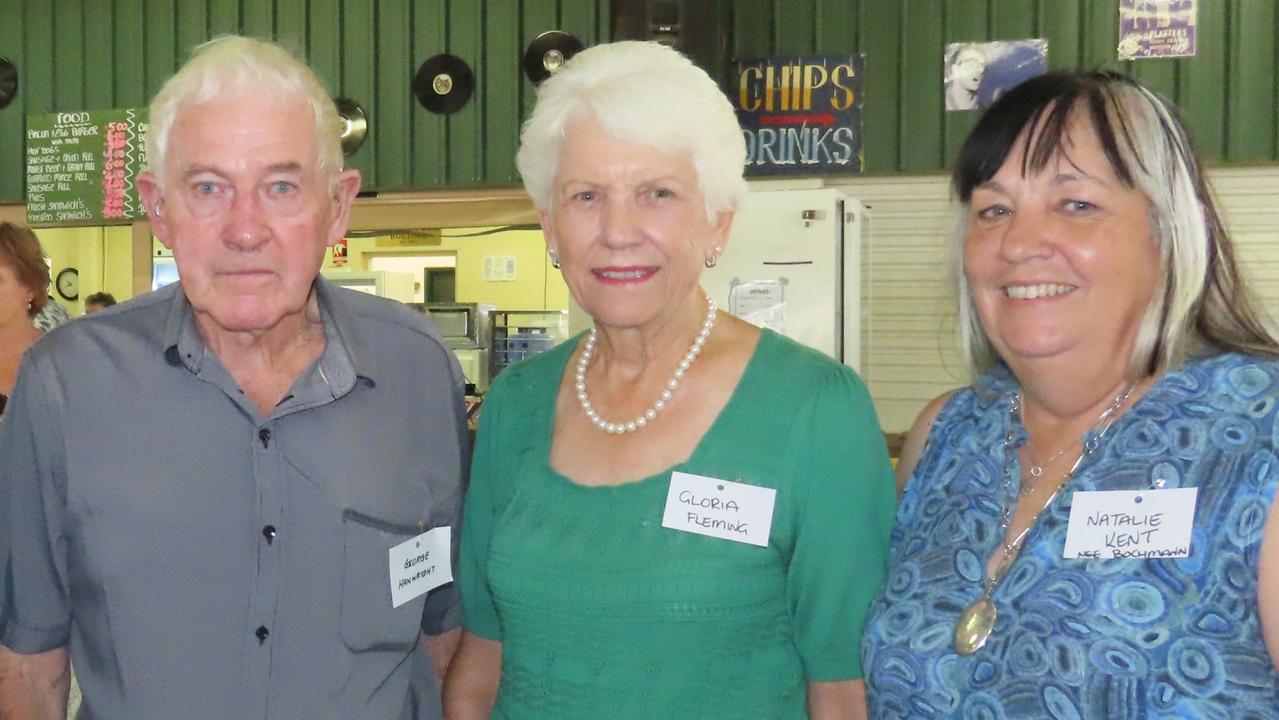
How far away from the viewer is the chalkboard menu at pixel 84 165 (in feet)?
21.5

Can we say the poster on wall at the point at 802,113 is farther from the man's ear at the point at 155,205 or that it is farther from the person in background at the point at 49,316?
the man's ear at the point at 155,205

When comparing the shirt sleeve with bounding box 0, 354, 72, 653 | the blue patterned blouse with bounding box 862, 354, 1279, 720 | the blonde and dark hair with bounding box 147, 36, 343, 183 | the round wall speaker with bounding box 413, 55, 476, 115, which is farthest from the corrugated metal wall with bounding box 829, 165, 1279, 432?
the shirt sleeve with bounding box 0, 354, 72, 653

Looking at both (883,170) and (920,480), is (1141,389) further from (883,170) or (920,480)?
(883,170)

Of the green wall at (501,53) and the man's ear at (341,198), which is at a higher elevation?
the green wall at (501,53)

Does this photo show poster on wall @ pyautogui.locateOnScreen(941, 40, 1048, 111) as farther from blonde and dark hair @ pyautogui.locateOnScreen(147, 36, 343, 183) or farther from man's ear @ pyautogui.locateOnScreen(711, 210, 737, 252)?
blonde and dark hair @ pyautogui.locateOnScreen(147, 36, 343, 183)

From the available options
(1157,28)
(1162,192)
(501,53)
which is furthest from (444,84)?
(1162,192)

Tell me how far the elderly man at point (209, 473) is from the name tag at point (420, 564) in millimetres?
28

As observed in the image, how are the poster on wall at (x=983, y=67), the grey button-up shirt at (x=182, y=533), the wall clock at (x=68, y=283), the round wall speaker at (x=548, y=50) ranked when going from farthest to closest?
the wall clock at (x=68, y=283) → the round wall speaker at (x=548, y=50) → the poster on wall at (x=983, y=67) → the grey button-up shirt at (x=182, y=533)

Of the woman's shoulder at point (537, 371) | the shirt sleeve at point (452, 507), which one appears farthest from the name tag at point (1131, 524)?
Result: the shirt sleeve at point (452, 507)

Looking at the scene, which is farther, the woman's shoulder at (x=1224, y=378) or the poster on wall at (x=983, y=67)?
the poster on wall at (x=983, y=67)

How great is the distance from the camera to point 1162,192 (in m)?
1.37

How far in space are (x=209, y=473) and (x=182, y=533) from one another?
90 millimetres

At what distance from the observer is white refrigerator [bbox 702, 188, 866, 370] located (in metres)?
4.86

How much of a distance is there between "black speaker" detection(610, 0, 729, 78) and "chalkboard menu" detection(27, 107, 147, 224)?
11.2 feet
